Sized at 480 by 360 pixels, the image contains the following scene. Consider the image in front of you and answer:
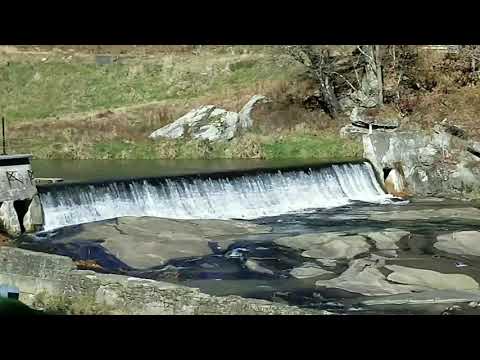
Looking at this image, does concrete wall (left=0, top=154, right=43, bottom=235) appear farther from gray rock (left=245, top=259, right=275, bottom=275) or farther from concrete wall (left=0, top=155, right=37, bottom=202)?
gray rock (left=245, top=259, right=275, bottom=275)

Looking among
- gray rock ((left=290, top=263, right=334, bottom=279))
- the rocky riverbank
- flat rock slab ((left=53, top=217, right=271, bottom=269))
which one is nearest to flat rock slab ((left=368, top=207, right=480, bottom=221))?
the rocky riverbank

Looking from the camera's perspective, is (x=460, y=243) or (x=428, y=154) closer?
(x=460, y=243)

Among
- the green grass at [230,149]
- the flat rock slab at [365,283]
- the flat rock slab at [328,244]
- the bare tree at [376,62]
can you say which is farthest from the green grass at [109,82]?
the flat rock slab at [365,283]

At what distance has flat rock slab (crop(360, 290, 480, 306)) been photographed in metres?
11.8

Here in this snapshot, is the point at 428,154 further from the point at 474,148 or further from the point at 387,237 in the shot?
the point at 387,237

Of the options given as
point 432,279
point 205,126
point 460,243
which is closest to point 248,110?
point 205,126

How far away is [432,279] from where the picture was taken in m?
13.2

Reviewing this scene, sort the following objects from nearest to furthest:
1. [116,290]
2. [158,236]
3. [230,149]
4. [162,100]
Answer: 1. [116,290]
2. [158,236]
3. [230,149]
4. [162,100]

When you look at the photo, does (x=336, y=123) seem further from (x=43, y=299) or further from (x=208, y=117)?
(x=43, y=299)

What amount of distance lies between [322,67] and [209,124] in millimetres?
5840

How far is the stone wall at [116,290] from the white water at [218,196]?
531cm

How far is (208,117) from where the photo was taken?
31.6m

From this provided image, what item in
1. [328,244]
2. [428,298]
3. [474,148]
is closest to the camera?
[428,298]
